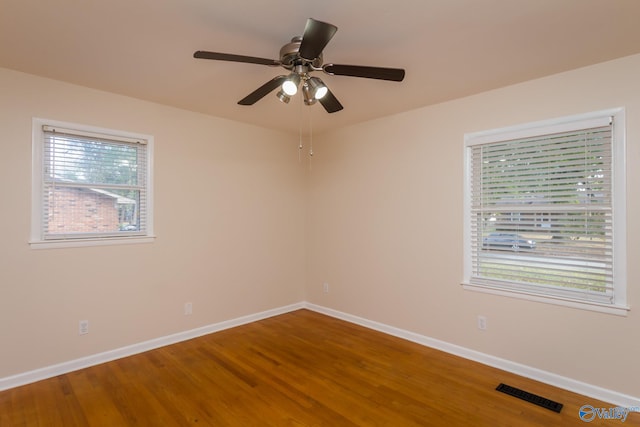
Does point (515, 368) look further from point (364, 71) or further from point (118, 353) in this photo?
point (118, 353)

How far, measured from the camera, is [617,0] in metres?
1.77

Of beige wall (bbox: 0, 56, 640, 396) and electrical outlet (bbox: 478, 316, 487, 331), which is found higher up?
beige wall (bbox: 0, 56, 640, 396)

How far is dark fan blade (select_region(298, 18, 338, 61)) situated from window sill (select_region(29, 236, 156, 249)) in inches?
104

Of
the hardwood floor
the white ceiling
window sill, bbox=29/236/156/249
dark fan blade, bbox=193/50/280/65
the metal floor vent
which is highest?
the white ceiling

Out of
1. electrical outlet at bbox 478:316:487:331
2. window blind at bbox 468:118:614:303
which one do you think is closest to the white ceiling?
window blind at bbox 468:118:614:303

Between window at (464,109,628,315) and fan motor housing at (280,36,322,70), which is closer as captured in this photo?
fan motor housing at (280,36,322,70)

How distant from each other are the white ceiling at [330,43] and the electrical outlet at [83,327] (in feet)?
7.07

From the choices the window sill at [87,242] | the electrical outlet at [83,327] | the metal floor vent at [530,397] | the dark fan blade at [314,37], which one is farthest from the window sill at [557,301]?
the electrical outlet at [83,327]

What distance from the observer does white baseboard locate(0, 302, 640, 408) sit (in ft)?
8.38

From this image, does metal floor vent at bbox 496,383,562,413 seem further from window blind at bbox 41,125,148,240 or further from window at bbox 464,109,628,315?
window blind at bbox 41,125,148,240

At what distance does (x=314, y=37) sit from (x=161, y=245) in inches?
112

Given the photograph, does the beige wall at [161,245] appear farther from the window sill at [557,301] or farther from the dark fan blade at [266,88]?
the window sill at [557,301]

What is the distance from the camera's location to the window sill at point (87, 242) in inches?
113

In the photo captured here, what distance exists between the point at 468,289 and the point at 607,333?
3.43 ft
